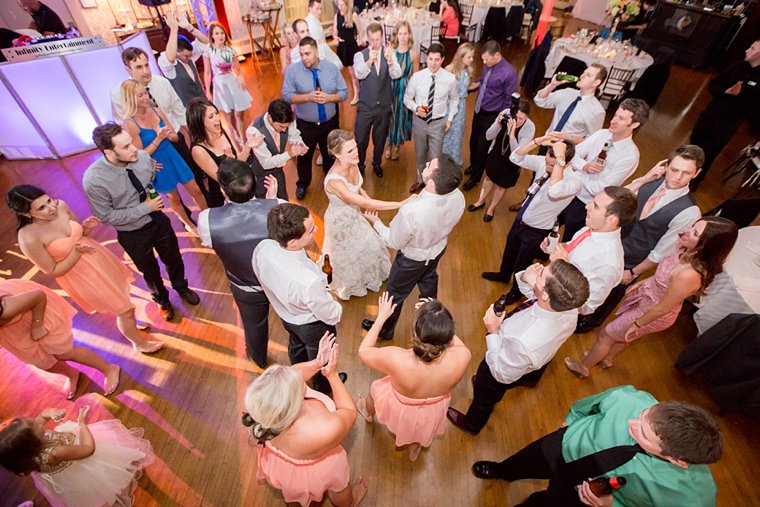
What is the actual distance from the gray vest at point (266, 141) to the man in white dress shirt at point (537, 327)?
94.1 inches

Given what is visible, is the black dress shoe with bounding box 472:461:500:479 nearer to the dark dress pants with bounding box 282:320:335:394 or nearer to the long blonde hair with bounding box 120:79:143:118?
the dark dress pants with bounding box 282:320:335:394

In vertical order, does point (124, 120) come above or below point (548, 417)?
above

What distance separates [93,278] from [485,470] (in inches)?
118

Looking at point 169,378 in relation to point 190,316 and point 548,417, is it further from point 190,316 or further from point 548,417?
point 548,417

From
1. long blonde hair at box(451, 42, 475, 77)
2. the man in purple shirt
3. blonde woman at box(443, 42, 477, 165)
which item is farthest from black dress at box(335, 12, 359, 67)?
the man in purple shirt

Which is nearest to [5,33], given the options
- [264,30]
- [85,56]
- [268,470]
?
[85,56]

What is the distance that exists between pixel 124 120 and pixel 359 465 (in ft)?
10.9

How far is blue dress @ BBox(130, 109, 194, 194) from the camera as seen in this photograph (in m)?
3.22

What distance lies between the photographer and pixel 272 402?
138 centimetres

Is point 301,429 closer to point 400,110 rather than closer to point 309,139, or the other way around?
point 309,139

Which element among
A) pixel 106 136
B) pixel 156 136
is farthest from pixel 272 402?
pixel 156 136

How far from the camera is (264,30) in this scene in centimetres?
878

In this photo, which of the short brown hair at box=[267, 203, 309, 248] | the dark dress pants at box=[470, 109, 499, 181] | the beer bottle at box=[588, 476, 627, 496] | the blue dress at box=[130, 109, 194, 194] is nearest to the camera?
the beer bottle at box=[588, 476, 627, 496]

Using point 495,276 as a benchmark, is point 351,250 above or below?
above
